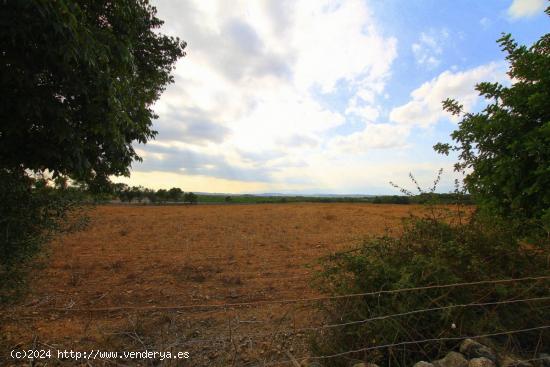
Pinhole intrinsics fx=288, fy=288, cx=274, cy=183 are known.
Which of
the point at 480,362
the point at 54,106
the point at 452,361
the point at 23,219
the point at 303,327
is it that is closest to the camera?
the point at 480,362

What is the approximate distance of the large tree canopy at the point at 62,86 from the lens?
232 cm

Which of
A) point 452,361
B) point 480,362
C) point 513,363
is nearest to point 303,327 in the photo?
point 452,361

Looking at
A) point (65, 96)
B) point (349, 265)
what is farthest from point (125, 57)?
point (349, 265)

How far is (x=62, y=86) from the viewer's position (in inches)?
108

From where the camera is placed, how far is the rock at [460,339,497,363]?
2.49 meters

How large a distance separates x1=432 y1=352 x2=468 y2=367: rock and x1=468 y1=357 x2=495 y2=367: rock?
0.05 m

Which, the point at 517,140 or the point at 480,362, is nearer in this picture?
the point at 480,362

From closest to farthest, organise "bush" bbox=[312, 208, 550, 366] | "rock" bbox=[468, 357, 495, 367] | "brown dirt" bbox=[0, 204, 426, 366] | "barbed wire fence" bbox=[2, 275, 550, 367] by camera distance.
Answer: "rock" bbox=[468, 357, 495, 367] → "barbed wire fence" bbox=[2, 275, 550, 367] → "bush" bbox=[312, 208, 550, 366] → "brown dirt" bbox=[0, 204, 426, 366]

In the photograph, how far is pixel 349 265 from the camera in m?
3.50

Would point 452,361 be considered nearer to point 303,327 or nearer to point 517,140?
point 303,327

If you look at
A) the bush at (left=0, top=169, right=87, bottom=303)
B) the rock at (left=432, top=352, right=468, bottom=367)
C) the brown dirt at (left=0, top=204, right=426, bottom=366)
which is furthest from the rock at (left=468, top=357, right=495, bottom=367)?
the bush at (left=0, top=169, right=87, bottom=303)

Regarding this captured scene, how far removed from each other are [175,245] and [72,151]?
9337 mm

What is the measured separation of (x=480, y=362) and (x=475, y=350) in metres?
A: 0.23

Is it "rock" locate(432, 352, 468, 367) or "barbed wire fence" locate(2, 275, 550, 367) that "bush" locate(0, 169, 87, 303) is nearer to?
"barbed wire fence" locate(2, 275, 550, 367)
